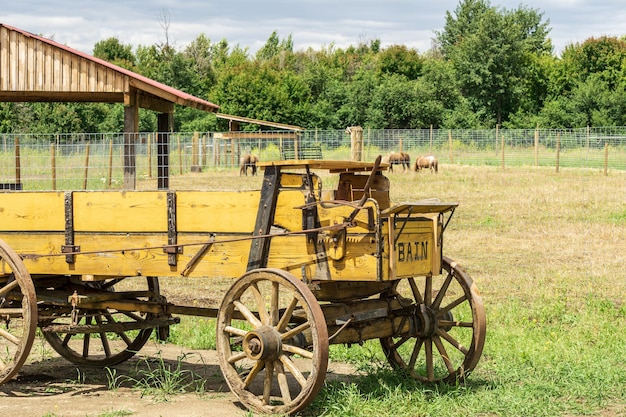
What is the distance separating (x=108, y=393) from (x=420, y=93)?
50.3 meters

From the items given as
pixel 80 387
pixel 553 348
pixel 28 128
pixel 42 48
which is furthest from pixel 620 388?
pixel 28 128

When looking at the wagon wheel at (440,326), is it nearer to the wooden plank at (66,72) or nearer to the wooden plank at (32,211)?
the wooden plank at (32,211)

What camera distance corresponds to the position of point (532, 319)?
970 cm

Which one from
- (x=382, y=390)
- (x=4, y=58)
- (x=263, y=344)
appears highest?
(x=4, y=58)

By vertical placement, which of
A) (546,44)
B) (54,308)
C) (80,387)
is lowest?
(80,387)

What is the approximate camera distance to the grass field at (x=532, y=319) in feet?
20.0

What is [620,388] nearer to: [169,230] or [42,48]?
[169,230]

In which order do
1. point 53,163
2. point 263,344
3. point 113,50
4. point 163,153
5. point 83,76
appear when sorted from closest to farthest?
1. point 263,344
2. point 83,76
3. point 163,153
4. point 53,163
5. point 113,50

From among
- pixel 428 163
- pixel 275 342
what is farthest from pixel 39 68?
pixel 428 163

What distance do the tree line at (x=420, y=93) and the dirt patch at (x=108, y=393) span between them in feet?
140

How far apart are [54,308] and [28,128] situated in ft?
144

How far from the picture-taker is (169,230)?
6.41 m

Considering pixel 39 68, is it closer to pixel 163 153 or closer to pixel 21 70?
pixel 21 70

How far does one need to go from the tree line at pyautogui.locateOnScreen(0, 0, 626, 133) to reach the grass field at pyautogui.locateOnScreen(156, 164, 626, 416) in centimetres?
3154
